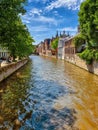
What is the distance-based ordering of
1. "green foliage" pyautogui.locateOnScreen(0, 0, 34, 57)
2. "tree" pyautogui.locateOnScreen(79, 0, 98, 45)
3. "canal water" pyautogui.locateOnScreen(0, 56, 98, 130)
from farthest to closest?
"tree" pyautogui.locateOnScreen(79, 0, 98, 45) < "green foliage" pyautogui.locateOnScreen(0, 0, 34, 57) < "canal water" pyautogui.locateOnScreen(0, 56, 98, 130)

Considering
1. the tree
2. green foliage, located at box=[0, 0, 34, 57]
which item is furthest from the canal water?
the tree

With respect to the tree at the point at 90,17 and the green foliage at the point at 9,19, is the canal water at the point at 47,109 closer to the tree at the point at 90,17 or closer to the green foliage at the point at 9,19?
the green foliage at the point at 9,19

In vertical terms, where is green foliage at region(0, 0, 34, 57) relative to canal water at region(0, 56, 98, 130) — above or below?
above

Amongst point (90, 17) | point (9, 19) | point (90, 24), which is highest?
point (90, 17)

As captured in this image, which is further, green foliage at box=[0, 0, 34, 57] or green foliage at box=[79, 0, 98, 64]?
green foliage at box=[79, 0, 98, 64]

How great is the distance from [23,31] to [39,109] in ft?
37.2

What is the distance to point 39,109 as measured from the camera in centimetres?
1392

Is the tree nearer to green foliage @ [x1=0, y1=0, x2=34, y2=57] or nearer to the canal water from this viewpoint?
green foliage @ [x1=0, y1=0, x2=34, y2=57]

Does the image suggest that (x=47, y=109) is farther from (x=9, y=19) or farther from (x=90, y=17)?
(x=90, y=17)

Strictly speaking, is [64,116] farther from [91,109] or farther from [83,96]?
[83,96]

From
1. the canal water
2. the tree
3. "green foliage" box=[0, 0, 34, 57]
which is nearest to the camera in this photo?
the canal water

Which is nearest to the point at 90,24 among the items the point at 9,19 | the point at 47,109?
the point at 9,19

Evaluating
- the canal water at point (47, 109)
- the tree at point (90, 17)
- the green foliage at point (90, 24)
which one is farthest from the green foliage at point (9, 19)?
the tree at point (90, 17)

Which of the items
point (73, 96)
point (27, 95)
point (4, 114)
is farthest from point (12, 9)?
point (4, 114)
